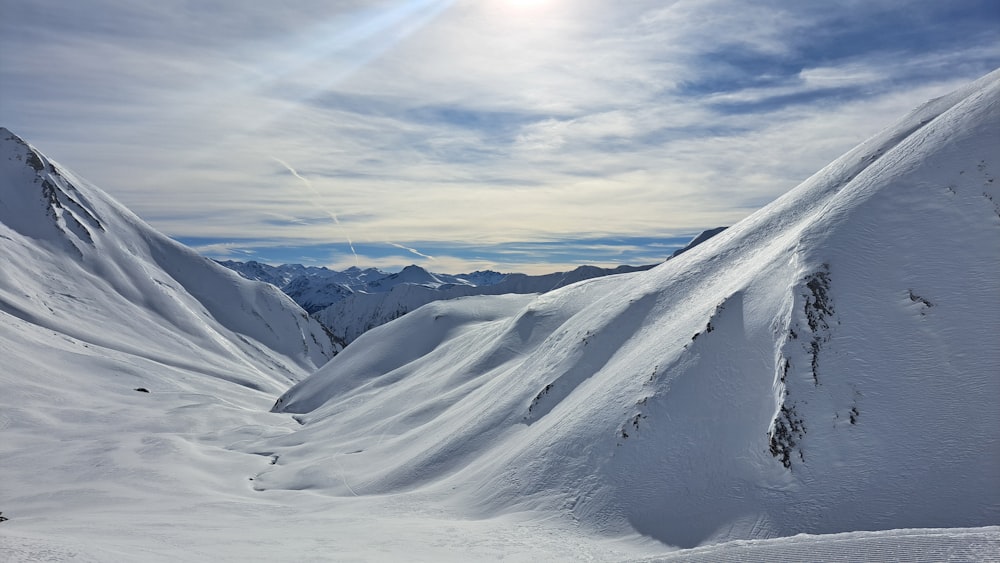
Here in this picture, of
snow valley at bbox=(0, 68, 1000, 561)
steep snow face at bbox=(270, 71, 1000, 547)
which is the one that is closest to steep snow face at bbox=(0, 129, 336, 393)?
snow valley at bbox=(0, 68, 1000, 561)

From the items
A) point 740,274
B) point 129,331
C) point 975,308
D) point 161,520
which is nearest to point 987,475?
point 975,308

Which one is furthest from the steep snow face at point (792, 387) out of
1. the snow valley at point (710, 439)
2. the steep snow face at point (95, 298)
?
the steep snow face at point (95, 298)

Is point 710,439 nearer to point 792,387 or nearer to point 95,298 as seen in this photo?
point 792,387

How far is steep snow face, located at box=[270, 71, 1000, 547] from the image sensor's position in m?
22.5

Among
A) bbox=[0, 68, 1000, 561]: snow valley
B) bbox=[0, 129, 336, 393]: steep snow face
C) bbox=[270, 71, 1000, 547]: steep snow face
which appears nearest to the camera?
bbox=[0, 68, 1000, 561]: snow valley

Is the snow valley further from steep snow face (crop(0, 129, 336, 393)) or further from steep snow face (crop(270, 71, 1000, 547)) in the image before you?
steep snow face (crop(0, 129, 336, 393))

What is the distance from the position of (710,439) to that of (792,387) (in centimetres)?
467

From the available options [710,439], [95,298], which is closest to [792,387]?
[710,439]

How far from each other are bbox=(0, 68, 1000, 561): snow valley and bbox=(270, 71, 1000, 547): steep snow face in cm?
11

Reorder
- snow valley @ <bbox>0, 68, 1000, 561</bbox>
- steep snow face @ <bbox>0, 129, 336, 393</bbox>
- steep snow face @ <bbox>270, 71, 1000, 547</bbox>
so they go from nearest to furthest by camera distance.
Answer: snow valley @ <bbox>0, 68, 1000, 561</bbox>, steep snow face @ <bbox>270, 71, 1000, 547</bbox>, steep snow face @ <bbox>0, 129, 336, 393</bbox>

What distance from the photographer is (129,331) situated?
146875 millimetres

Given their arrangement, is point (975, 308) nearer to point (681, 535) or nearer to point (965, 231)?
point (965, 231)

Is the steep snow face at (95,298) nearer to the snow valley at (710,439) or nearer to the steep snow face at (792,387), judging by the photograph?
the snow valley at (710,439)

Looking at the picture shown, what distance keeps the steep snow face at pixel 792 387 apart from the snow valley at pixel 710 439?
0.11 meters
